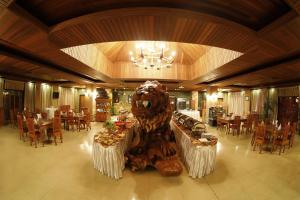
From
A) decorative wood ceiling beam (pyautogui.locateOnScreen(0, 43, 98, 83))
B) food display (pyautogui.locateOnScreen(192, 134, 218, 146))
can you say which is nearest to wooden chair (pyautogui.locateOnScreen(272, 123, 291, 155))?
food display (pyautogui.locateOnScreen(192, 134, 218, 146))

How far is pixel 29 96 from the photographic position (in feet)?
35.3

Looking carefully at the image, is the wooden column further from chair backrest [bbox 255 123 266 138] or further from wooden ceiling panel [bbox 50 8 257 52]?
chair backrest [bbox 255 123 266 138]

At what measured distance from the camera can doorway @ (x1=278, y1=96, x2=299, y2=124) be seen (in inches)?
368

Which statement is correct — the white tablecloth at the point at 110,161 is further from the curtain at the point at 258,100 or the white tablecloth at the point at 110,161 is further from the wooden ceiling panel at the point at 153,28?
the curtain at the point at 258,100

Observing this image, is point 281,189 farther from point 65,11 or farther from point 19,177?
point 19,177

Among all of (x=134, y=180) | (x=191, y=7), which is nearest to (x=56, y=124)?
(x=134, y=180)

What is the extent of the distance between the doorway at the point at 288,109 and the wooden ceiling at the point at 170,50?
613 cm

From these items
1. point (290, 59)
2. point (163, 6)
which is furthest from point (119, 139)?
point (290, 59)

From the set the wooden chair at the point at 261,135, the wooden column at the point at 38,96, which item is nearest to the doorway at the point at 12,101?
the wooden column at the point at 38,96

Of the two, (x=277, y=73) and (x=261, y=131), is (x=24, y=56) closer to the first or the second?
(x=261, y=131)

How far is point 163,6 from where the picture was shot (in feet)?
7.48

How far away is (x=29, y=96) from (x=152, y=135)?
10238mm

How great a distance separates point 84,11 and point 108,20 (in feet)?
1.27

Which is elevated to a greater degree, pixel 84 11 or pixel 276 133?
pixel 84 11
